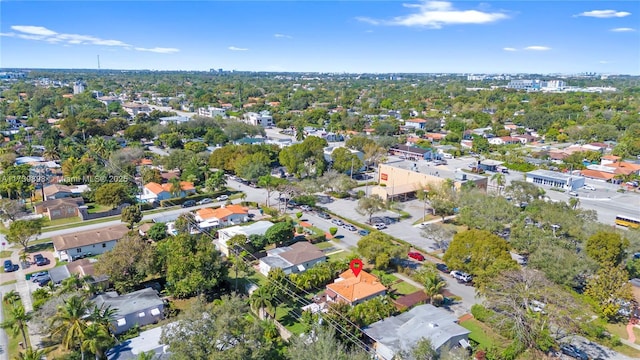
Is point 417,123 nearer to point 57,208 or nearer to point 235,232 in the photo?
point 235,232

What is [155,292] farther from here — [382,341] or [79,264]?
[382,341]

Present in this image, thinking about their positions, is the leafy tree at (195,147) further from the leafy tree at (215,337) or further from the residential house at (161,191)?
the leafy tree at (215,337)

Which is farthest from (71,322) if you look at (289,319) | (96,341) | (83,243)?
(83,243)

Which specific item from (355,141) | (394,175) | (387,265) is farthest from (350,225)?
(355,141)

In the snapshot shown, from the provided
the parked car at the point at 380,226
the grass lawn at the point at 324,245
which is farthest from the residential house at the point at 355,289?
the parked car at the point at 380,226

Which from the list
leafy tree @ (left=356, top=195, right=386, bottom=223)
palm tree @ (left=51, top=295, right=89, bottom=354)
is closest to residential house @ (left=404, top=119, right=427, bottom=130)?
leafy tree @ (left=356, top=195, right=386, bottom=223)

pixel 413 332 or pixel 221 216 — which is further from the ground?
pixel 221 216
